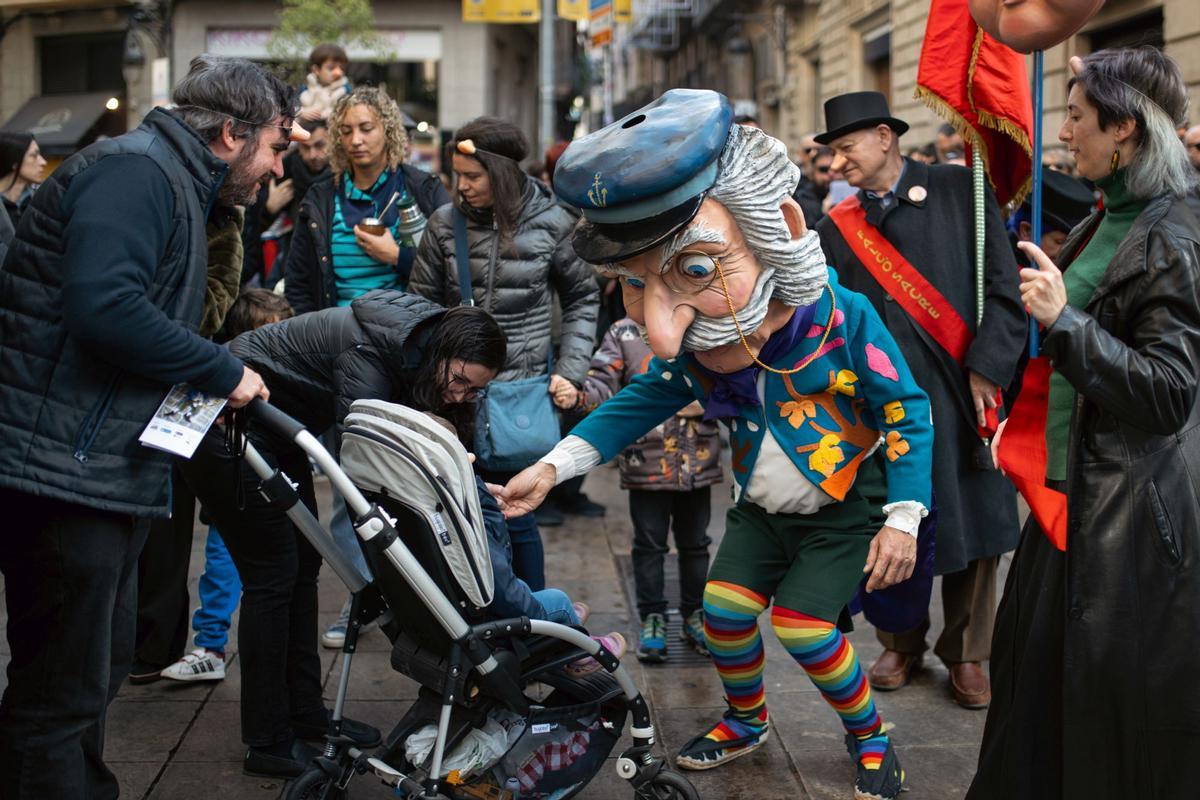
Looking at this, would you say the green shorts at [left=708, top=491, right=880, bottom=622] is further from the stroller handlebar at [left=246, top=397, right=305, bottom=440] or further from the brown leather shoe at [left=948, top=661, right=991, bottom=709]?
the stroller handlebar at [left=246, top=397, right=305, bottom=440]

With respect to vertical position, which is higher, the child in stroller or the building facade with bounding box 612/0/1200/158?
the building facade with bounding box 612/0/1200/158

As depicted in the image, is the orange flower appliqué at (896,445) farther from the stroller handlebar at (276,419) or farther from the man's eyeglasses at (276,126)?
the man's eyeglasses at (276,126)

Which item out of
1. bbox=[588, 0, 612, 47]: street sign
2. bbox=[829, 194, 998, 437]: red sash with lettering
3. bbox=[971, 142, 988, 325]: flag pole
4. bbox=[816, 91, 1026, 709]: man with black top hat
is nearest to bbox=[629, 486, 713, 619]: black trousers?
bbox=[816, 91, 1026, 709]: man with black top hat

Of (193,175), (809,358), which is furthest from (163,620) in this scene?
A: (809,358)

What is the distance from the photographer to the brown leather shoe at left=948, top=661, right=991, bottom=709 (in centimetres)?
460

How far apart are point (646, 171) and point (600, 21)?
13387 millimetres

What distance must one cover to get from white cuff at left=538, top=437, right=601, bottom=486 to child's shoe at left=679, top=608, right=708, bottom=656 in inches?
63.5

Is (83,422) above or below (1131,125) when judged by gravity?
below

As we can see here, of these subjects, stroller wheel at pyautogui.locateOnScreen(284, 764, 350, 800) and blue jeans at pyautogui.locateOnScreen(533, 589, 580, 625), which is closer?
stroller wheel at pyautogui.locateOnScreen(284, 764, 350, 800)

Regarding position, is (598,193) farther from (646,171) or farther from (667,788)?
(667,788)

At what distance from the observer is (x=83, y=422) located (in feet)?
9.57

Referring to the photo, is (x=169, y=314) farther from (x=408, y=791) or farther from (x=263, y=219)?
(x=263, y=219)

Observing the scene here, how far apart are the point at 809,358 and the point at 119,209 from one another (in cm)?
179

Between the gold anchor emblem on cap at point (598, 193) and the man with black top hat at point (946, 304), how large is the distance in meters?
1.70
